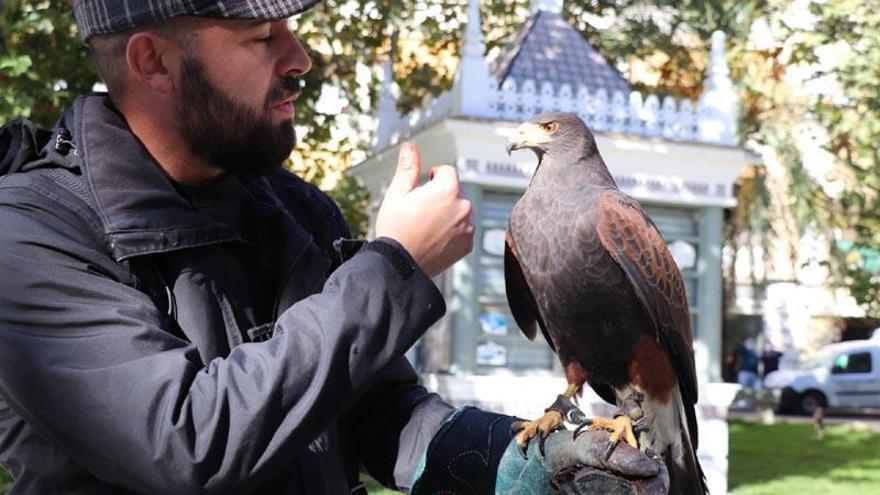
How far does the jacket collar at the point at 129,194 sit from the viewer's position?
5.80 feet

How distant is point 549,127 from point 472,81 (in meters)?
5.57

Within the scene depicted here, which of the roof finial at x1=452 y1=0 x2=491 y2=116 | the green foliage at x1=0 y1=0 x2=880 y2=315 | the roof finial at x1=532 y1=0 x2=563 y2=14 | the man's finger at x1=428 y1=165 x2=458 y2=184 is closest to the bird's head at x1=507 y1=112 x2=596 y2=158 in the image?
the man's finger at x1=428 y1=165 x2=458 y2=184

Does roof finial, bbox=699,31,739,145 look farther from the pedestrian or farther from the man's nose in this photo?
the pedestrian

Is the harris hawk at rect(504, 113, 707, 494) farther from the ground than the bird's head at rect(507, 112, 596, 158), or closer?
closer

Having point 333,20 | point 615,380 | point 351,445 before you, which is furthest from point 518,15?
point 351,445

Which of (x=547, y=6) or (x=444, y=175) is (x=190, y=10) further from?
(x=547, y=6)

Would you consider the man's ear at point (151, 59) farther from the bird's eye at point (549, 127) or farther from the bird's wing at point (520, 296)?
the bird's eye at point (549, 127)

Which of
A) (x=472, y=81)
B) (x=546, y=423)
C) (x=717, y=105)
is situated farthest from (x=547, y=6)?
(x=546, y=423)

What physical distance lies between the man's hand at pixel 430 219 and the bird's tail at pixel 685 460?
6.82 ft

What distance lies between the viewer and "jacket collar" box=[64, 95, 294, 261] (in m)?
1.77

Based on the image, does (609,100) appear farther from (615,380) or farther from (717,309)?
(615,380)

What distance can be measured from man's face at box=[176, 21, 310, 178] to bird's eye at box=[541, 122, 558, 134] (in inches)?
81.4

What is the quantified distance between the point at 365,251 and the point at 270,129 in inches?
12.6

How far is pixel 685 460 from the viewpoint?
154 inches
